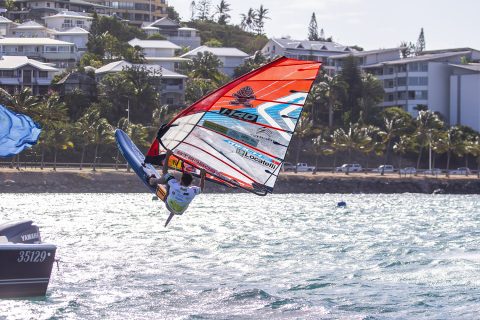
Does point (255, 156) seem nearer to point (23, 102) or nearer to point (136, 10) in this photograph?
point (23, 102)

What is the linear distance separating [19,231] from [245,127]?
24.4 ft

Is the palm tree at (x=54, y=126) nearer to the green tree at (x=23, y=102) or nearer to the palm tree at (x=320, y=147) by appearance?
the green tree at (x=23, y=102)

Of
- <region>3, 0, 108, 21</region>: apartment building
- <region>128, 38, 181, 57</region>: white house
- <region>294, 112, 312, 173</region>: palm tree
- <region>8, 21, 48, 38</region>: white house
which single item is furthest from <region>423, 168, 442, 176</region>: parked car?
<region>3, 0, 108, 21</region>: apartment building

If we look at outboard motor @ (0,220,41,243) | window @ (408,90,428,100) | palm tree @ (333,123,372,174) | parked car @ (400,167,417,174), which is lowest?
parked car @ (400,167,417,174)

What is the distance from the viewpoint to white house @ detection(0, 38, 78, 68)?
127 meters

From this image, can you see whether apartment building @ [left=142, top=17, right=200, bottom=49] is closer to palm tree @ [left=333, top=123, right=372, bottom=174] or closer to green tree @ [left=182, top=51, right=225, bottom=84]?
green tree @ [left=182, top=51, right=225, bottom=84]

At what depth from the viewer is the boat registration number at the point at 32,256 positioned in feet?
67.3

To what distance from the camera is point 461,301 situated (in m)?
23.8

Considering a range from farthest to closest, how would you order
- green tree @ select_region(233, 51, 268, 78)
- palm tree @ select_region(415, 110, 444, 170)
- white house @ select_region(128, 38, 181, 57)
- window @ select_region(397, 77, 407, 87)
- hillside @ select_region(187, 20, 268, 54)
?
hillside @ select_region(187, 20, 268, 54) → white house @ select_region(128, 38, 181, 57) → window @ select_region(397, 77, 407, 87) → green tree @ select_region(233, 51, 268, 78) → palm tree @ select_region(415, 110, 444, 170)

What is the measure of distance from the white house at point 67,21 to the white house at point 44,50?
24.7 meters

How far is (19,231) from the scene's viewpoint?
22375 mm

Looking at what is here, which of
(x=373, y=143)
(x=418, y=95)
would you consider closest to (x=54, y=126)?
(x=373, y=143)

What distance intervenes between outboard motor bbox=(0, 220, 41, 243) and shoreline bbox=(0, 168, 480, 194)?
57072 mm

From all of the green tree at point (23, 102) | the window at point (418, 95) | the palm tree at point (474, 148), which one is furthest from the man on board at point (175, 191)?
the window at point (418, 95)
